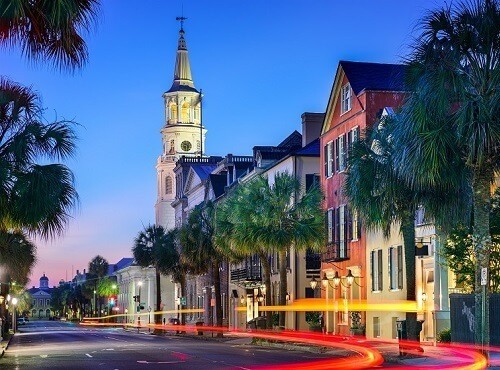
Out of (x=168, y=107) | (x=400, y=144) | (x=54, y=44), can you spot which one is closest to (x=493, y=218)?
(x=400, y=144)

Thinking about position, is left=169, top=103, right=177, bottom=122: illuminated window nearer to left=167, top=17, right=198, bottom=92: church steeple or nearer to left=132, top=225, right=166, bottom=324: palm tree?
left=167, top=17, right=198, bottom=92: church steeple

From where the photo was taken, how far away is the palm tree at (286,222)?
53281mm

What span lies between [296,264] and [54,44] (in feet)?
169

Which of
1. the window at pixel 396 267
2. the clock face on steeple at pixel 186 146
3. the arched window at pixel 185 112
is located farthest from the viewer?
the arched window at pixel 185 112

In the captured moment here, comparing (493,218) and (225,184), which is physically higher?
(225,184)

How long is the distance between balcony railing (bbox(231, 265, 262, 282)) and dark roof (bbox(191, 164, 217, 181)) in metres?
20.4

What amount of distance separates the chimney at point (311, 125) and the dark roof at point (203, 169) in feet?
101

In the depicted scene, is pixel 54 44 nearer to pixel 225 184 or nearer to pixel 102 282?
pixel 225 184

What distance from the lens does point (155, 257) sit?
92.0 metres

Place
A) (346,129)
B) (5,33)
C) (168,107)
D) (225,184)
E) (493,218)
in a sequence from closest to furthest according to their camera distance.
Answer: (5,33), (493,218), (346,129), (225,184), (168,107)

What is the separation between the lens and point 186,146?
445ft

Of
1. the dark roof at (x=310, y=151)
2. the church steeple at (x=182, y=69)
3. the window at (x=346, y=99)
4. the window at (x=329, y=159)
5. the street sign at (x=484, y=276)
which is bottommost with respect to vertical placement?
the street sign at (x=484, y=276)

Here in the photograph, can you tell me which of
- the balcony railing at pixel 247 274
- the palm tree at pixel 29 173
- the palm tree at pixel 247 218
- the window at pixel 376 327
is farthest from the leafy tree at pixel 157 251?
the palm tree at pixel 29 173

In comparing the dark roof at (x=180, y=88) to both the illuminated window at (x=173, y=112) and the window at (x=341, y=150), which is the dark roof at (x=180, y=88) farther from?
the window at (x=341, y=150)
